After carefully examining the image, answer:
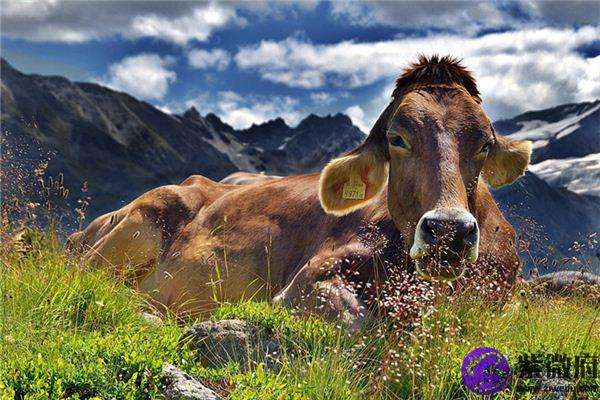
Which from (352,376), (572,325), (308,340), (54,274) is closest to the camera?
(352,376)

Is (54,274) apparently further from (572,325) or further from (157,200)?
(572,325)

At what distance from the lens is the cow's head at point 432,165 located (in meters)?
6.31

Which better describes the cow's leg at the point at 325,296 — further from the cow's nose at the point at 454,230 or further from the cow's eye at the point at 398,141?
the cow's eye at the point at 398,141

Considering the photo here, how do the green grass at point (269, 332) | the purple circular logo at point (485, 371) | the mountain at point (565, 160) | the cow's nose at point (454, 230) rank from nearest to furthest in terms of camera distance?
the green grass at point (269, 332)
the purple circular logo at point (485, 371)
the cow's nose at point (454, 230)
the mountain at point (565, 160)

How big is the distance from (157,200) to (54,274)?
4151mm

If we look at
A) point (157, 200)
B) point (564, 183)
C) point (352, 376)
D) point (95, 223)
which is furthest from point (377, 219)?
point (564, 183)

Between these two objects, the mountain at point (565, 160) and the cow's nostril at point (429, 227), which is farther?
the mountain at point (565, 160)

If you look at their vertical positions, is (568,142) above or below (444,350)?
below

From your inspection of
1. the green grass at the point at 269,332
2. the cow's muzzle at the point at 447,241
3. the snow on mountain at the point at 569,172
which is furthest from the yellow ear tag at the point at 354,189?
the snow on mountain at the point at 569,172

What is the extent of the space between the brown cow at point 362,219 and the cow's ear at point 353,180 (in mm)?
13

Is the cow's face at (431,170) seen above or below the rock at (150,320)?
above

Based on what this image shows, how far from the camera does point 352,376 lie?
18.8 feet

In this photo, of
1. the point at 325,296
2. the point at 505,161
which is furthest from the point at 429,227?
the point at 505,161

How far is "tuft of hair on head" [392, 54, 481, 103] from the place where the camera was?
26.2ft
